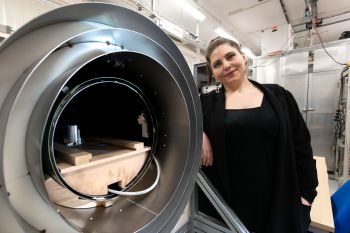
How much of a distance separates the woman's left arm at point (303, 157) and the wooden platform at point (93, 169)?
0.78m

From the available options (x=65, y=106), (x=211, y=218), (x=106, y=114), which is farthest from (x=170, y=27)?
(x=65, y=106)

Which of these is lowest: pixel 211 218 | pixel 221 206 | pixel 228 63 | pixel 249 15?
pixel 211 218

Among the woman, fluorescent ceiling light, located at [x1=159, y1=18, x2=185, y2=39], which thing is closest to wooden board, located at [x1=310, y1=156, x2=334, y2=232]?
the woman

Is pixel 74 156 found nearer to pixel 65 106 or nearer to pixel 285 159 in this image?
pixel 65 106

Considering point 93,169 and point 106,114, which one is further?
point 106,114

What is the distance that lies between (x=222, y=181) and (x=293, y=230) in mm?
384

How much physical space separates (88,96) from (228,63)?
69 centimetres

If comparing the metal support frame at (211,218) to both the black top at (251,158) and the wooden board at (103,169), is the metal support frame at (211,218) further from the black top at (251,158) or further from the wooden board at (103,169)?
the wooden board at (103,169)

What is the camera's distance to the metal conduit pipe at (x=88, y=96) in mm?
389

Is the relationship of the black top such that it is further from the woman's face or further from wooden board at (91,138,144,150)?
wooden board at (91,138,144,150)

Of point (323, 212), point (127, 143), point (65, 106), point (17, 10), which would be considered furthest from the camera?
point (17, 10)

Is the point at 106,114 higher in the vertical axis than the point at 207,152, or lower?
higher

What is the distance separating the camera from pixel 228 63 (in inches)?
38.4

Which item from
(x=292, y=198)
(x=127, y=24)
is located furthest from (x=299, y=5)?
(x=127, y=24)
